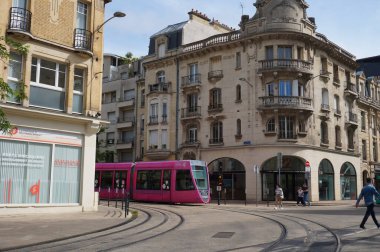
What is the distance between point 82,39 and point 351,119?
31905 mm

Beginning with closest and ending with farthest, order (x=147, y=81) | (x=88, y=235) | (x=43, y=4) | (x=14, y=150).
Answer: (x=88, y=235) < (x=14, y=150) < (x=43, y=4) < (x=147, y=81)

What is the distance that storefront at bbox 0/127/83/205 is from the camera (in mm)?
16719

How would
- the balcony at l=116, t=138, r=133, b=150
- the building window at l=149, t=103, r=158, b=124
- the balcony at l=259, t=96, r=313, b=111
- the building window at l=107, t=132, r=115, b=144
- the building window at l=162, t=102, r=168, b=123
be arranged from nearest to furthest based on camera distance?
the balcony at l=259, t=96, r=313, b=111, the building window at l=162, t=102, r=168, b=123, the building window at l=149, t=103, r=158, b=124, the balcony at l=116, t=138, r=133, b=150, the building window at l=107, t=132, r=115, b=144

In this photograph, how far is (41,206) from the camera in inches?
691

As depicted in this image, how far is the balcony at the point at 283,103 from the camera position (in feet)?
116

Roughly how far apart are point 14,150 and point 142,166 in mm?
14211

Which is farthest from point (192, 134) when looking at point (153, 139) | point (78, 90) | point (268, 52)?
point (78, 90)

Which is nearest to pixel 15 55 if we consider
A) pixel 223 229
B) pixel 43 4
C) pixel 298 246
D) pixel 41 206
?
pixel 43 4

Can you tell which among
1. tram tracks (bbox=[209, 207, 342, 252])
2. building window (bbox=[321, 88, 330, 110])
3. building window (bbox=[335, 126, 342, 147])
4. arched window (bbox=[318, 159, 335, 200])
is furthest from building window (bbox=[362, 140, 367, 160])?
tram tracks (bbox=[209, 207, 342, 252])

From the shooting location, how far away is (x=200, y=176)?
27.7m

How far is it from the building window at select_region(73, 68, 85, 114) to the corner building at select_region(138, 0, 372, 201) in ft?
57.8

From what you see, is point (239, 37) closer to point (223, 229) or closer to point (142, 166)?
point (142, 166)

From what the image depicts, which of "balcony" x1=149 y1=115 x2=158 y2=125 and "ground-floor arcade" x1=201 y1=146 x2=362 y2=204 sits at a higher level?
"balcony" x1=149 y1=115 x2=158 y2=125

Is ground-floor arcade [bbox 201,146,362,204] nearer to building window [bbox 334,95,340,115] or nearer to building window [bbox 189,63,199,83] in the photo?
building window [bbox 334,95,340,115]
